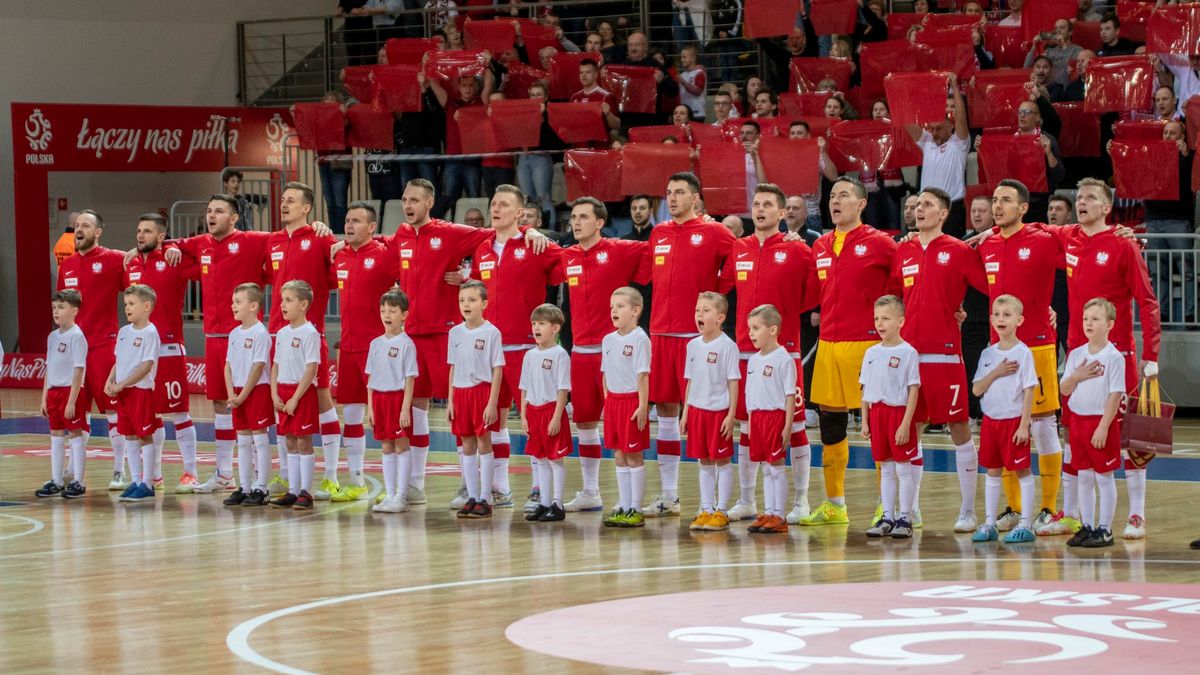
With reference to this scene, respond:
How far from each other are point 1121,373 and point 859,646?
12.9 feet

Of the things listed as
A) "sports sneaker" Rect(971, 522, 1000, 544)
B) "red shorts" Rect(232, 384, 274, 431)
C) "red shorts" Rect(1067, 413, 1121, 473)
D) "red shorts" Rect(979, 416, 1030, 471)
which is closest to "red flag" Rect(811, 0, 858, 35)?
"red shorts" Rect(232, 384, 274, 431)

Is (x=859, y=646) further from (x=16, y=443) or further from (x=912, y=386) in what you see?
(x=16, y=443)

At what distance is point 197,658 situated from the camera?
291 inches

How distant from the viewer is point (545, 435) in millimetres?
12109

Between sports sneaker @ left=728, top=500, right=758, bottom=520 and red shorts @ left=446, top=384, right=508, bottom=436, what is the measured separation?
181 cm

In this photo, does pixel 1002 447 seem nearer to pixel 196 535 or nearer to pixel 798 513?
pixel 798 513

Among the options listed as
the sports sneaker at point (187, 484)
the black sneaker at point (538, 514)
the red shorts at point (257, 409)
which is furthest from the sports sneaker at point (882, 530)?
the sports sneaker at point (187, 484)

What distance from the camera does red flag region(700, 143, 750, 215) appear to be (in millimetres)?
18359

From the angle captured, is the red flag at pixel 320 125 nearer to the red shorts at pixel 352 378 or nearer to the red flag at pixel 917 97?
the red flag at pixel 917 97

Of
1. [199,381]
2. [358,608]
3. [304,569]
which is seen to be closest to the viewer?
[358,608]

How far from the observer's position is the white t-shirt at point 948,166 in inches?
701

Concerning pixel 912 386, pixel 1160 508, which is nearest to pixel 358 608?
pixel 912 386

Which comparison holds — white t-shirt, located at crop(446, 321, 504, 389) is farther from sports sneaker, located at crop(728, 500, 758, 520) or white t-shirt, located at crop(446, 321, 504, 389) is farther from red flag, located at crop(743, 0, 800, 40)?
red flag, located at crop(743, 0, 800, 40)

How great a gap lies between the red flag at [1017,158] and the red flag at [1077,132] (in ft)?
3.89
